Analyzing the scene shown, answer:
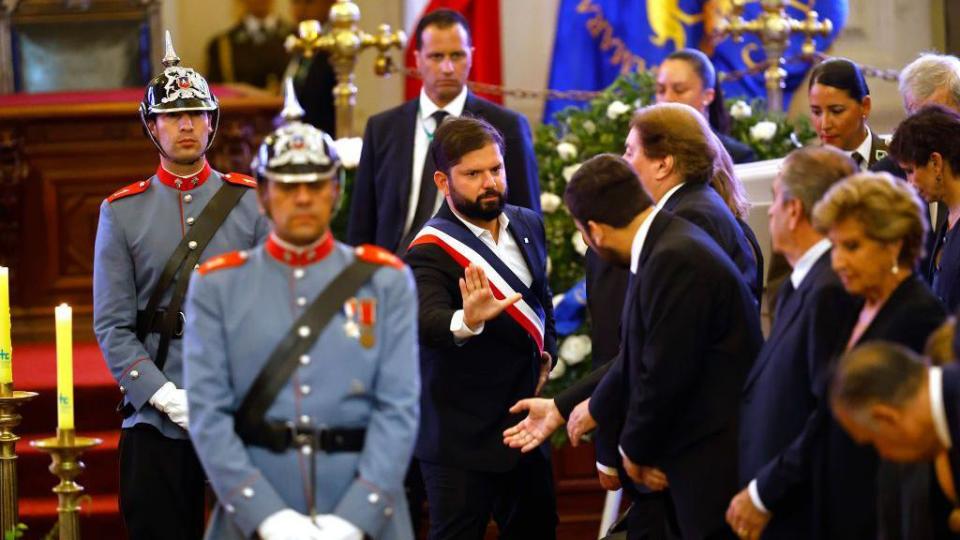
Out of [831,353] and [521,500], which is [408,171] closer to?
[521,500]

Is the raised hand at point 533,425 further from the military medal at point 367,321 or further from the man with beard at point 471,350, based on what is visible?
the military medal at point 367,321

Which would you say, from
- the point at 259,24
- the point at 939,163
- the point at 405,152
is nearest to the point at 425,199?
the point at 405,152

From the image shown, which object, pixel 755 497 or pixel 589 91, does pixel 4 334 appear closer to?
pixel 755 497

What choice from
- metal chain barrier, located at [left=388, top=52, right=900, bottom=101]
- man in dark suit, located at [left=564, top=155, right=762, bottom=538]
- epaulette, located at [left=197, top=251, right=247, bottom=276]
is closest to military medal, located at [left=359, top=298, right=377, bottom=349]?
epaulette, located at [left=197, top=251, right=247, bottom=276]

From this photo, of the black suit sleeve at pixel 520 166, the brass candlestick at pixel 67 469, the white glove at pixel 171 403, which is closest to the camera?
the brass candlestick at pixel 67 469

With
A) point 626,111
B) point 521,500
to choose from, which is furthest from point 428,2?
point 521,500

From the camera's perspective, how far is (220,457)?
11.2 feet

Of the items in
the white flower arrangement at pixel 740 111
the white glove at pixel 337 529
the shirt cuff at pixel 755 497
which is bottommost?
the shirt cuff at pixel 755 497

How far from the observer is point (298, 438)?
11.3 ft

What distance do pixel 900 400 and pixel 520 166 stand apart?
299 centimetres

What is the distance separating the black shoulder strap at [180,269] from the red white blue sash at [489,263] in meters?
0.63

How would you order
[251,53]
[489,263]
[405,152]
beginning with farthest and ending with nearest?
[251,53] < [405,152] < [489,263]

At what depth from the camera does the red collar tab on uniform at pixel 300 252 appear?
3543mm

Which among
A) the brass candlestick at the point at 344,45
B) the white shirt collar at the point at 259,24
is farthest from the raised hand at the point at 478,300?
the white shirt collar at the point at 259,24
